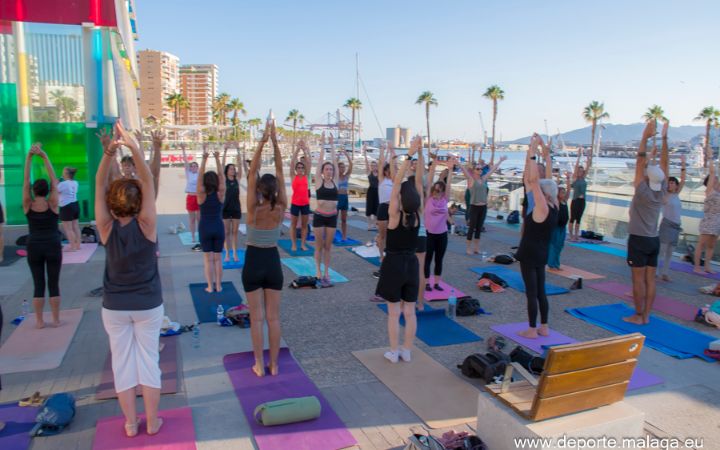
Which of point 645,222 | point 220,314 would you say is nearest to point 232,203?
point 220,314

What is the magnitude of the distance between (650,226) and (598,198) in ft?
28.7

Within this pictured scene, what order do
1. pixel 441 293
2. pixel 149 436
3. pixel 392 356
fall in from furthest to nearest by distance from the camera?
1. pixel 441 293
2. pixel 392 356
3. pixel 149 436

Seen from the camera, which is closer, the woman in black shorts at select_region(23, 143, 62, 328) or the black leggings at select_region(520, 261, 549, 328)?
the woman in black shorts at select_region(23, 143, 62, 328)

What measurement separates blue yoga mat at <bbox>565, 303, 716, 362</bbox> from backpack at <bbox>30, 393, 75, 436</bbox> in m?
6.10

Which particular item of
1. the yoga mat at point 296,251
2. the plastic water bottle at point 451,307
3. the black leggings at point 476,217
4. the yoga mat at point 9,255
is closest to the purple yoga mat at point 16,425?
the plastic water bottle at point 451,307

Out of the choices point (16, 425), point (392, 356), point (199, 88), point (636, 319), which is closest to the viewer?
point (16, 425)

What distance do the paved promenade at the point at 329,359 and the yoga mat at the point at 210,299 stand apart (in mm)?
137

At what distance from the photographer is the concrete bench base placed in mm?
3174

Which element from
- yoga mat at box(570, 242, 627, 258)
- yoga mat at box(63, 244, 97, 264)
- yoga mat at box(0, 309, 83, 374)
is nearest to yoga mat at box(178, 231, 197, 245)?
yoga mat at box(63, 244, 97, 264)

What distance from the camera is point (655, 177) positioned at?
20.6 feet

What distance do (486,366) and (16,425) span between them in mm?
3946

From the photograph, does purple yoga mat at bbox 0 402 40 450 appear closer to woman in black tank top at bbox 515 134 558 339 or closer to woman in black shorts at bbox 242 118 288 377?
woman in black shorts at bbox 242 118 288 377

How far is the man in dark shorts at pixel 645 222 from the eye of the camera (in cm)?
637

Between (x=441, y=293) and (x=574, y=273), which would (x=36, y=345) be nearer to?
(x=441, y=293)
